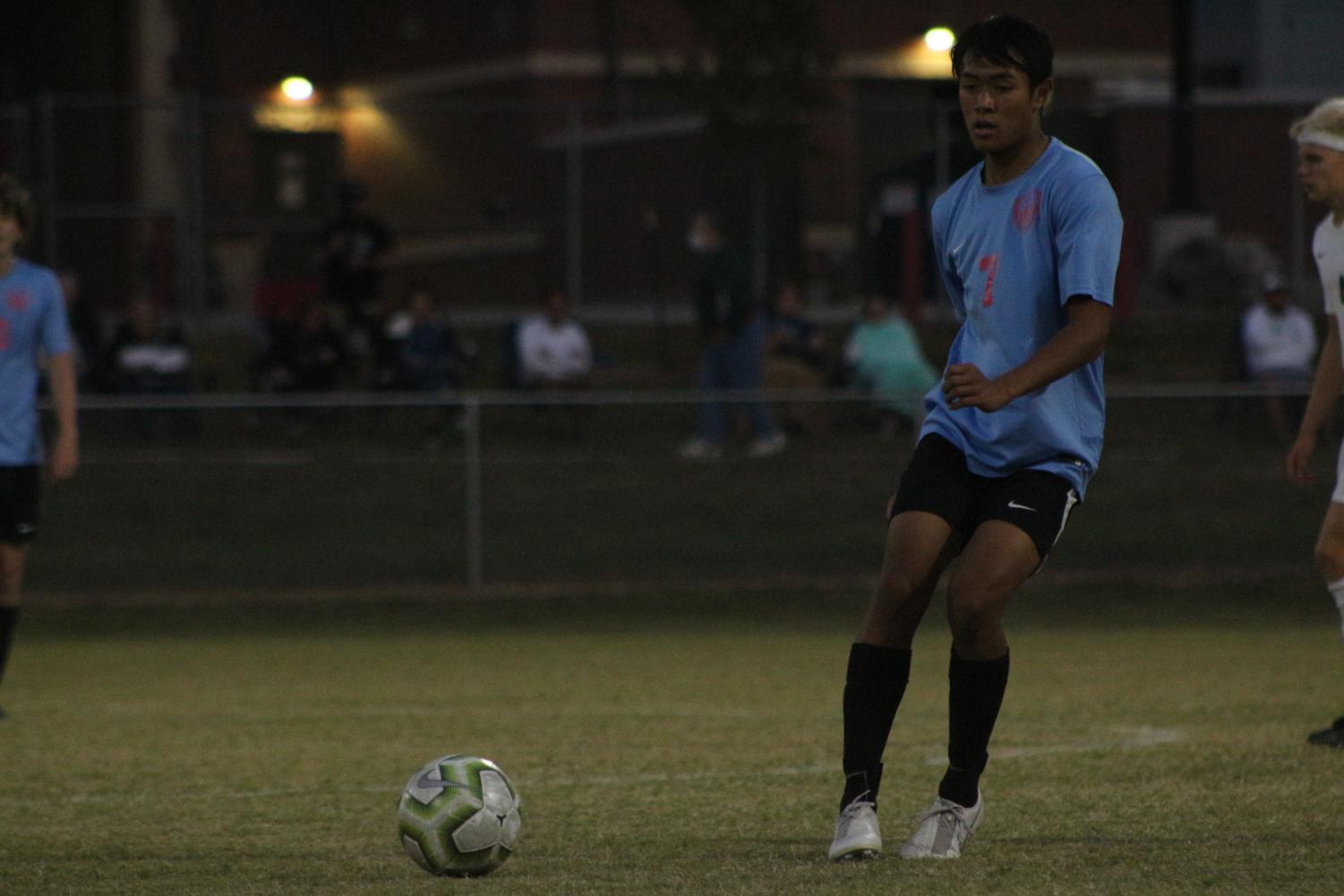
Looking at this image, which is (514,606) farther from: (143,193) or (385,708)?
(143,193)

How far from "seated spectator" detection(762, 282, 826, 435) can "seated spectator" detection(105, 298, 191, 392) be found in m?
5.32

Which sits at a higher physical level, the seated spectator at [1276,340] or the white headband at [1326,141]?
the white headband at [1326,141]

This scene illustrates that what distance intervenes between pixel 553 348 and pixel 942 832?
1355cm

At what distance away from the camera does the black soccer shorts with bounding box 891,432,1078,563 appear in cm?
500

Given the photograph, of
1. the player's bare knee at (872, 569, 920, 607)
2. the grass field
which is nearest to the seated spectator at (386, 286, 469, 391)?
the grass field

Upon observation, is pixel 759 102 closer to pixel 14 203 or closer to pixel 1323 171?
pixel 14 203

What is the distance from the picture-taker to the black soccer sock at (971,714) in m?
5.18

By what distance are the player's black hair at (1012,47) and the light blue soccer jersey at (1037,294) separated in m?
0.23

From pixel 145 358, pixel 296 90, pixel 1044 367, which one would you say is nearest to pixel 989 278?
pixel 1044 367

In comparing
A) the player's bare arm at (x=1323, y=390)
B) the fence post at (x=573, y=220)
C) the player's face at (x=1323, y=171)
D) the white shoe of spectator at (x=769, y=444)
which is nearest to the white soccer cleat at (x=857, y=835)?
the player's bare arm at (x=1323, y=390)

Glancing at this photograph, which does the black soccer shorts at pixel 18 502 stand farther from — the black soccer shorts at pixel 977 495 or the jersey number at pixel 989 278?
the jersey number at pixel 989 278

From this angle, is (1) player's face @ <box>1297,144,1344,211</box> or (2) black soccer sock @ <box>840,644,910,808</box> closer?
(2) black soccer sock @ <box>840,644,910,808</box>

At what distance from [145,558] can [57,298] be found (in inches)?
Answer: 227

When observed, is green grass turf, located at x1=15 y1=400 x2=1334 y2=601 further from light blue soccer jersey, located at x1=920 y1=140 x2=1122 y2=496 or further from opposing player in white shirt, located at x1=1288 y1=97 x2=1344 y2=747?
light blue soccer jersey, located at x1=920 y1=140 x2=1122 y2=496
